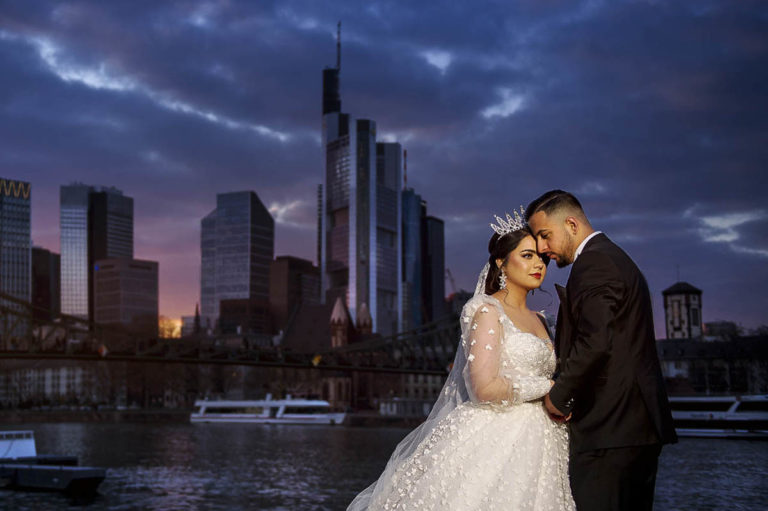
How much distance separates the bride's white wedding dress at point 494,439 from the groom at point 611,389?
40cm

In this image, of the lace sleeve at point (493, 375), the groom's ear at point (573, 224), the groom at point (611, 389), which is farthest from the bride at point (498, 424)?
the groom's ear at point (573, 224)

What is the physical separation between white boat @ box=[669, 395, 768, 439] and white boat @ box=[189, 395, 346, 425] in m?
35.4

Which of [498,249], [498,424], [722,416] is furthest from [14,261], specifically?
[498,424]

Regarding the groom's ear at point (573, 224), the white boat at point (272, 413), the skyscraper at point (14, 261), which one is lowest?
the white boat at point (272, 413)

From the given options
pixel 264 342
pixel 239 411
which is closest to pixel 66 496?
pixel 239 411

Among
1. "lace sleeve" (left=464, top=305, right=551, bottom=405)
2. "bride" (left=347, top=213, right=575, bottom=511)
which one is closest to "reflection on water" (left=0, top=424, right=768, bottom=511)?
"bride" (left=347, top=213, right=575, bottom=511)

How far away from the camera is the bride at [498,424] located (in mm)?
5066

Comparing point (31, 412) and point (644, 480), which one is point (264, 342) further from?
point (644, 480)

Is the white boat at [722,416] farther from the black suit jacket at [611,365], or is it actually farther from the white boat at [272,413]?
the black suit jacket at [611,365]

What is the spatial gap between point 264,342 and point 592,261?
166 metres

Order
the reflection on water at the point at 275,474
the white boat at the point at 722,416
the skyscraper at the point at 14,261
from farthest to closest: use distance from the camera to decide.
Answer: the skyscraper at the point at 14,261
the white boat at the point at 722,416
the reflection on water at the point at 275,474

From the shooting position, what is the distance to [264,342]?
167875 millimetres

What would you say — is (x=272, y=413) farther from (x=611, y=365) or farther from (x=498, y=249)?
(x=611, y=365)

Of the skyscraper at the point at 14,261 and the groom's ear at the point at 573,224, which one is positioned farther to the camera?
the skyscraper at the point at 14,261
